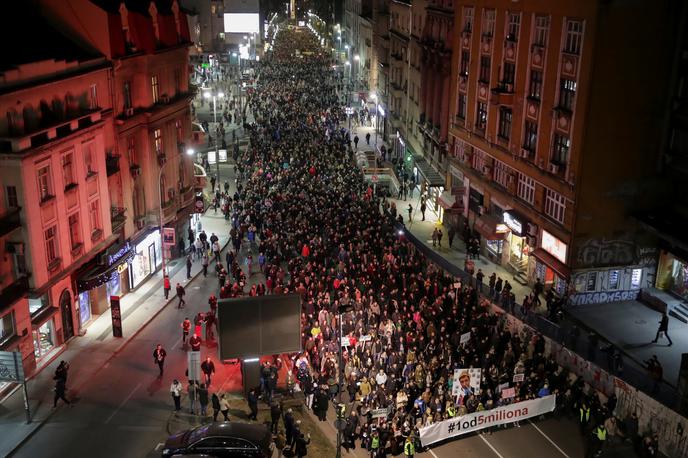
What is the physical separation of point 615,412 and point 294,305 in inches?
492

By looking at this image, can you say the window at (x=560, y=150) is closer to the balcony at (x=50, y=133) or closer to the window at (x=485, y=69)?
the window at (x=485, y=69)

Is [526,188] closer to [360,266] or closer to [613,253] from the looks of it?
[613,253]

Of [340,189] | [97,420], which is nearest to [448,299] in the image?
[97,420]

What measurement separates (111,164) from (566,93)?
22.7 metres

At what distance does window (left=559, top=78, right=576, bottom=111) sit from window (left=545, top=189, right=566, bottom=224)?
14.5ft

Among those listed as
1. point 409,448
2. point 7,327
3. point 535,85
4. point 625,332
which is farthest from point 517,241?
point 7,327

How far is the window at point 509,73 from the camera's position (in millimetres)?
41719

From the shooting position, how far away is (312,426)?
26.4 m

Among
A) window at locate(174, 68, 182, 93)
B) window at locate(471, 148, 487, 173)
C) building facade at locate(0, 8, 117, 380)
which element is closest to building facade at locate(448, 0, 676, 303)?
window at locate(471, 148, 487, 173)

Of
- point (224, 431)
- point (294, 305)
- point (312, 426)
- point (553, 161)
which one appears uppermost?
point (553, 161)

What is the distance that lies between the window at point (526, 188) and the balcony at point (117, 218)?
21639mm

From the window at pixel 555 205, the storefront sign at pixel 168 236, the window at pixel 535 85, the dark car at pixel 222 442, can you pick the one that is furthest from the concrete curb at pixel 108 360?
the window at pixel 535 85

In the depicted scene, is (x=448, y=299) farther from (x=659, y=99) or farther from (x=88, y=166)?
(x=88, y=166)

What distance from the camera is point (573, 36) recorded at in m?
34.9
